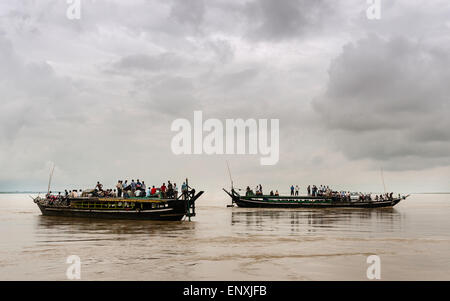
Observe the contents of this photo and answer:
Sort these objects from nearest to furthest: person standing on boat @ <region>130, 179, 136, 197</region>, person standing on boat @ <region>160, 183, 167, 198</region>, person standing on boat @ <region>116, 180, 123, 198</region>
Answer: person standing on boat @ <region>160, 183, 167, 198</region>, person standing on boat @ <region>130, 179, 136, 197</region>, person standing on boat @ <region>116, 180, 123, 198</region>

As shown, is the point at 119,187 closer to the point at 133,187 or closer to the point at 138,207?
the point at 133,187

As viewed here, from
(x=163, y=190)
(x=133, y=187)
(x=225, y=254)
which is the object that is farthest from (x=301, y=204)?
(x=225, y=254)

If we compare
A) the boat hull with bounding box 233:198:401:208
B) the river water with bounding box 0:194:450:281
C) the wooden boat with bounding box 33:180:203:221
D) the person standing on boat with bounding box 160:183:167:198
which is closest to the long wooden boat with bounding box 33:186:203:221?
the wooden boat with bounding box 33:180:203:221

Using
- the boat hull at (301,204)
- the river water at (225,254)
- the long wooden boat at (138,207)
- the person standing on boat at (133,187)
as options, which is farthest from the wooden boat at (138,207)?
the boat hull at (301,204)

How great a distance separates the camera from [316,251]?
18.6 metres

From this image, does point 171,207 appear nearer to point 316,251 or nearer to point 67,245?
point 67,245

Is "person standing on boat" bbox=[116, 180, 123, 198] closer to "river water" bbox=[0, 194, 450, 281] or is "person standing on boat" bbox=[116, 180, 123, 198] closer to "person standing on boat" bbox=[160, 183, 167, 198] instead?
"person standing on boat" bbox=[160, 183, 167, 198]

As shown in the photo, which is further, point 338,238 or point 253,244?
point 338,238

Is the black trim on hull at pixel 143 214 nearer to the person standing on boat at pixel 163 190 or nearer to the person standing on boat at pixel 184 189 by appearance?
the person standing on boat at pixel 184 189
